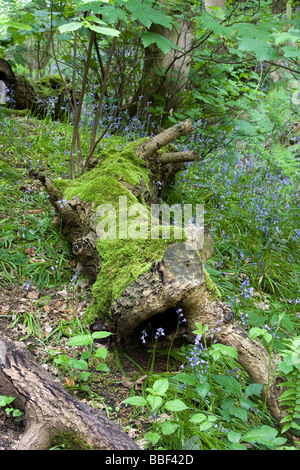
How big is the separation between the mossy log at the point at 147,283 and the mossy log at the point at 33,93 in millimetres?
3288

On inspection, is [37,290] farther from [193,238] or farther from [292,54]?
[292,54]

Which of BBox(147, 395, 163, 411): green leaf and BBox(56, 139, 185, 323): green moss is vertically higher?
BBox(56, 139, 185, 323): green moss

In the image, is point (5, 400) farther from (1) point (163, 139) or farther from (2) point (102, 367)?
(1) point (163, 139)

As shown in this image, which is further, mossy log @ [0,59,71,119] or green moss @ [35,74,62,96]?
green moss @ [35,74,62,96]

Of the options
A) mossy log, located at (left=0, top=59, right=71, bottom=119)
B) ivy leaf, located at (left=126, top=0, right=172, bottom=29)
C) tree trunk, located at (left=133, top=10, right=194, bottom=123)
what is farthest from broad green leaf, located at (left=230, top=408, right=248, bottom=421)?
mossy log, located at (left=0, top=59, right=71, bottom=119)

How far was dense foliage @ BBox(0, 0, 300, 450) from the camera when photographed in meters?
2.06

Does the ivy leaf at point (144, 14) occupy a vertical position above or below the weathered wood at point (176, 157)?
above

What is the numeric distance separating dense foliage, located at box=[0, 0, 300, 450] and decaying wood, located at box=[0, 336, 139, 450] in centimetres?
20

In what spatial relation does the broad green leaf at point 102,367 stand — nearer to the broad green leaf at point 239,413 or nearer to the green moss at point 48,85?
the broad green leaf at point 239,413

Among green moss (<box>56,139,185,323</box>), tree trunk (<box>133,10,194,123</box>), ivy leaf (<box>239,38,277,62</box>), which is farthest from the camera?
tree trunk (<box>133,10,194,123</box>)

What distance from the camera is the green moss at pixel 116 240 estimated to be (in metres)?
2.54

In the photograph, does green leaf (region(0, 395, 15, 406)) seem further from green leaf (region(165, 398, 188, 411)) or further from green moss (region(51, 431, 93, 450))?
green leaf (region(165, 398, 188, 411))

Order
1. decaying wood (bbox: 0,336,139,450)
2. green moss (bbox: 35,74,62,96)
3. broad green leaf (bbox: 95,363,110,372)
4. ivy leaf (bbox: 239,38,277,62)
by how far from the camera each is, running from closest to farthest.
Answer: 1. decaying wood (bbox: 0,336,139,450)
2. broad green leaf (bbox: 95,363,110,372)
3. ivy leaf (bbox: 239,38,277,62)
4. green moss (bbox: 35,74,62,96)

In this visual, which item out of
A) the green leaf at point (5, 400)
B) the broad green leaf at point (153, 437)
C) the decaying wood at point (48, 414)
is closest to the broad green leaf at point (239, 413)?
the broad green leaf at point (153, 437)
